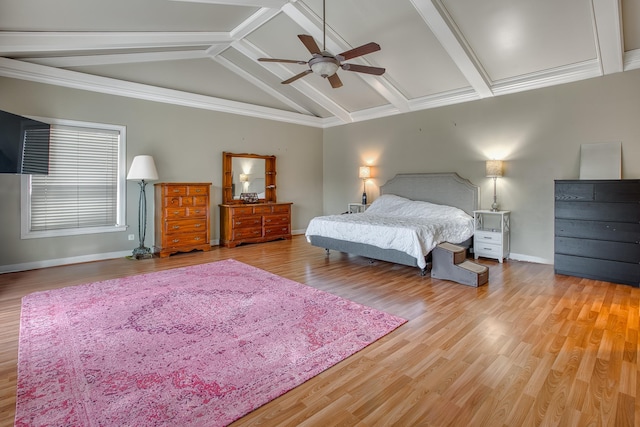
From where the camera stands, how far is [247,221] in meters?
6.96

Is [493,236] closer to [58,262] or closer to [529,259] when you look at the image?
[529,259]

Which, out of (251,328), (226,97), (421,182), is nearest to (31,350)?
(251,328)

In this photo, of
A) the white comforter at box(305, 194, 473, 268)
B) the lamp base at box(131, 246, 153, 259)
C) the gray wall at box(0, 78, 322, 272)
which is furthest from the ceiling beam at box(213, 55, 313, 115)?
the lamp base at box(131, 246, 153, 259)

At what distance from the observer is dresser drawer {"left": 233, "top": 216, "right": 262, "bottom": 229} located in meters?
6.78

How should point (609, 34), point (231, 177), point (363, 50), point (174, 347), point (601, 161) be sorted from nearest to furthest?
point (174, 347) → point (363, 50) → point (609, 34) → point (601, 161) → point (231, 177)

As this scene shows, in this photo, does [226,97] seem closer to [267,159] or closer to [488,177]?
[267,159]

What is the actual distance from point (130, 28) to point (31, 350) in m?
4.23

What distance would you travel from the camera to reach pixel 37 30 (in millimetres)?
4168

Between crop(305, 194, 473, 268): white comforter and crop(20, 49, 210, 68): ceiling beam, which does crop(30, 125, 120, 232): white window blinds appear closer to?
crop(20, 49, 210, 68): ceiling beam

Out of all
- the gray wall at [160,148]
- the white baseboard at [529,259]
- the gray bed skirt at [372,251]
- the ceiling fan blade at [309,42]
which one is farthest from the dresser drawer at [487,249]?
the gray wall at [160,148]

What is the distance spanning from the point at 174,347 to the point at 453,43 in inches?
197

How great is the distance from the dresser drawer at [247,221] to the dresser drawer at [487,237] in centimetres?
A: 425

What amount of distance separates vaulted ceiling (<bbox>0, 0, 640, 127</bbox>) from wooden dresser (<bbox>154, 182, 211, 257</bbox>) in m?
1.78

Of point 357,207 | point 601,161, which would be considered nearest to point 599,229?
point 601,161
